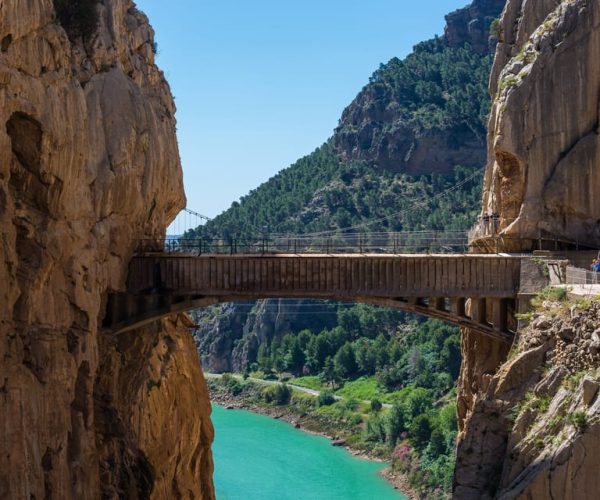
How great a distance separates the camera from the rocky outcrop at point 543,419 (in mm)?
20766

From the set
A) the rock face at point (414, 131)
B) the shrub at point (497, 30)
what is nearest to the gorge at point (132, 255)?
the shrub at point (497, 30)

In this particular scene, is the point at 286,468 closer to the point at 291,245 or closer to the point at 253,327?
the point at 291,245

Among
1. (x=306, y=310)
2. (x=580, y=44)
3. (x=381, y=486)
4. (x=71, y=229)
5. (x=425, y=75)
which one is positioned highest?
(x=425, y=75)

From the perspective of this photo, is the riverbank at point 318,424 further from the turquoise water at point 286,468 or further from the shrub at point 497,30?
the shrub at point 497,30

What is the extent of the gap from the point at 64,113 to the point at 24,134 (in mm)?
1482

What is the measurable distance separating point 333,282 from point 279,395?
207ft

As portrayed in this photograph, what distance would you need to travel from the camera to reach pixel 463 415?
33.5 meters

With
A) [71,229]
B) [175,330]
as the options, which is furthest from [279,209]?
[71,229]

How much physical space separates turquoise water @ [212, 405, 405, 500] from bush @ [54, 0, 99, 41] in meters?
39.1

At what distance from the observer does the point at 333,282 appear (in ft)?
96.5

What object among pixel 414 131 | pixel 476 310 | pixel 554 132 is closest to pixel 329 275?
pixel 476 310

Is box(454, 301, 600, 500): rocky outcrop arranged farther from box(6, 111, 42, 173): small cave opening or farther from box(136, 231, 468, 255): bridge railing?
box(6, 111, 42, 173): small cave opening

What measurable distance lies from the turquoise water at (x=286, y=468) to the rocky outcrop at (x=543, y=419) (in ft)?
123

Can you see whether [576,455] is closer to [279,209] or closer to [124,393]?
[124,393]
